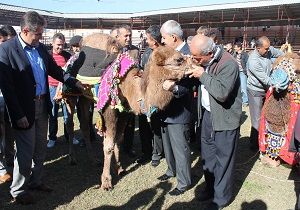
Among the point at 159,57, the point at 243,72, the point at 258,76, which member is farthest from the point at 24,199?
the point at 243,72

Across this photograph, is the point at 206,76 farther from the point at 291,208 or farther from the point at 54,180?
the point at 54,180

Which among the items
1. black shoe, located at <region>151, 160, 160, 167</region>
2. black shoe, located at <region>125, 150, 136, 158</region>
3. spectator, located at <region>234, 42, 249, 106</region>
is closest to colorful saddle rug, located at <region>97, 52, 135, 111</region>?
black shoe, located at <region>151, 160, 160, 167</region>

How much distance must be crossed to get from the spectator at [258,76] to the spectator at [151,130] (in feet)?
6.84

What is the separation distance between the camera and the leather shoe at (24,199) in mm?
4193

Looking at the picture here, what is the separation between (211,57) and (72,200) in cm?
259

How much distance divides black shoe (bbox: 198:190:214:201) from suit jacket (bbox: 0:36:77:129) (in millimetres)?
2411

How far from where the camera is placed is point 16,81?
3.82 meters

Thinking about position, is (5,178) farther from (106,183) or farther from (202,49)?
(202,49)

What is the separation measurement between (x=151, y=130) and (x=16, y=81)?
2.88m

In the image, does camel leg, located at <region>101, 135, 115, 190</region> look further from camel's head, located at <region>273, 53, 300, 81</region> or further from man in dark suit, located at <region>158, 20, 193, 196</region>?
camel's head, located at <region>273, 53, 300, 81</region>

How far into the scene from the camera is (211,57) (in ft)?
12.8

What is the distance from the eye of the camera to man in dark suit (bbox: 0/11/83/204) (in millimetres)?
3766

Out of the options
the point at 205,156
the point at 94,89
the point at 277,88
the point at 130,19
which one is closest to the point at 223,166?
the point at 205,156

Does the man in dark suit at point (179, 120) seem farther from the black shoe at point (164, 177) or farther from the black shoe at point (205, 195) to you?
the black shoe at point (164, 177)
